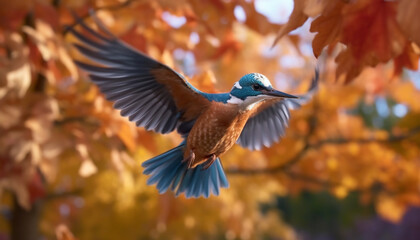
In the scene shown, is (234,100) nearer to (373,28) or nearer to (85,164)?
(373,28)

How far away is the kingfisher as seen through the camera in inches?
16.5

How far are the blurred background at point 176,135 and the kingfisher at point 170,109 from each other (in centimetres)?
11

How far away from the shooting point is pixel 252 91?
1.21ft

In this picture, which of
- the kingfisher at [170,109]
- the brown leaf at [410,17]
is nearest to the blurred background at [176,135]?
the brown leaf at [410,17]

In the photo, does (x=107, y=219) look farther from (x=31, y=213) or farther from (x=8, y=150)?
(x=8, y=150)

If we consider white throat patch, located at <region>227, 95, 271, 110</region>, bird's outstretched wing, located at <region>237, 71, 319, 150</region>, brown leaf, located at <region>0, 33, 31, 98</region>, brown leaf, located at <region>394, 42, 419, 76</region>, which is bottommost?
white throat patch, located at <region>227, 95, 271, 110</region>

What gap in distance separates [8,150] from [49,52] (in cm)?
51

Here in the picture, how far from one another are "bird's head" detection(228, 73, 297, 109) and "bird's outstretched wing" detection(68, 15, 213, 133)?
7 centimetres

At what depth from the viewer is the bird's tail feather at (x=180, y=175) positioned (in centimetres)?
46

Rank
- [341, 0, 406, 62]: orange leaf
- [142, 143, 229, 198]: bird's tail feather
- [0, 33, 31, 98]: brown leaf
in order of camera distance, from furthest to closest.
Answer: [0, 33, 31, 98]: brown leaf
[341, 0, 406, 62]: orange leaf
[142, 143, 229, 198]: bird's tail feather

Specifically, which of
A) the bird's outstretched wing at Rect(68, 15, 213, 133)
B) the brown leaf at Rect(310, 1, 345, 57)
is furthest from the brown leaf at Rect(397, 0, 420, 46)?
the bird's outstretched wing at Rect(68, 15, 213, 133)

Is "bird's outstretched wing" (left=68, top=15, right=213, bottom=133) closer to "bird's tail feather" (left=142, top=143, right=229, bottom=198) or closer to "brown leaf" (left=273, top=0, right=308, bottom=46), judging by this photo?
"bird's tail feather" (left=142, top=143, right=229, bottom=198)

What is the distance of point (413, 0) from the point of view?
1.44ft

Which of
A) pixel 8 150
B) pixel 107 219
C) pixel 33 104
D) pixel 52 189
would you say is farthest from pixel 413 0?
pixel 52 189
